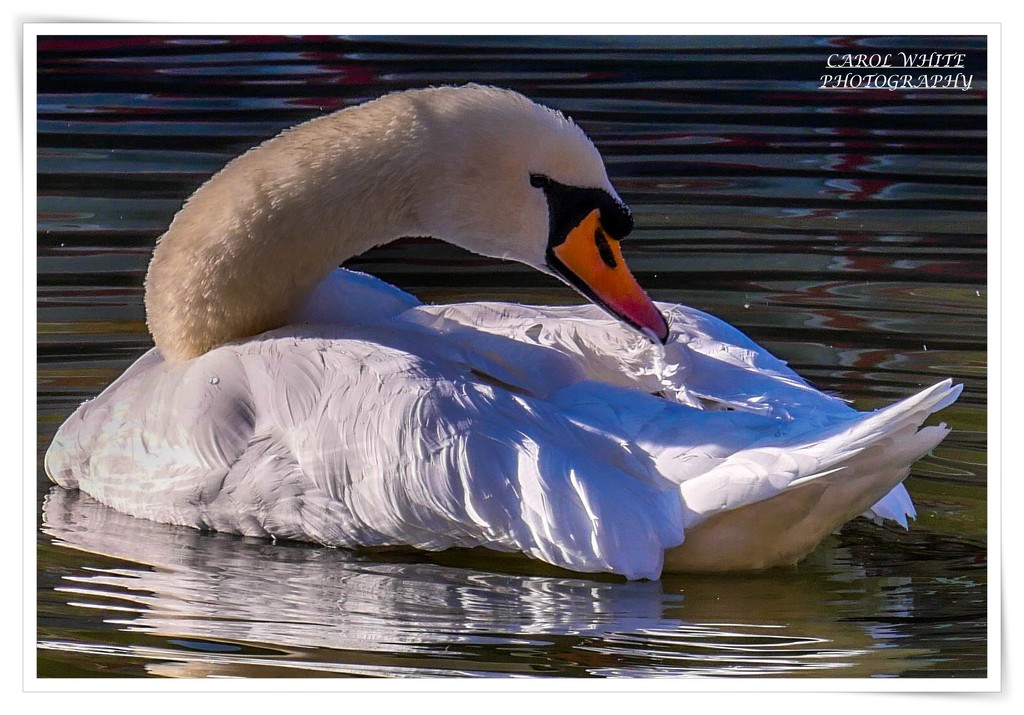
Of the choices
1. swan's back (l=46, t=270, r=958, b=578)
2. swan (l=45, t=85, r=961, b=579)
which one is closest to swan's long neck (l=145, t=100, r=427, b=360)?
swan (l=45, t=85, r=961, b=579)

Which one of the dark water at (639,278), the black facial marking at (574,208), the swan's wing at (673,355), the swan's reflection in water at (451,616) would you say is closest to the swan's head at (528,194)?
the black facial marking at (574,208)

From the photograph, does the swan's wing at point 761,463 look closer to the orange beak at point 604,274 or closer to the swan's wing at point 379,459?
the swan's wing at point 379,459

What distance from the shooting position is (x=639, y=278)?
7012 millimetres

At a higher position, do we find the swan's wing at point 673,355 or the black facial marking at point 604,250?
the black facial marking at point 604,250

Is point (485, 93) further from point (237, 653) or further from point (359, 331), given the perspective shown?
point (237, 653)

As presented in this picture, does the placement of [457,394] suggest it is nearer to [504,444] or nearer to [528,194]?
[504,444]

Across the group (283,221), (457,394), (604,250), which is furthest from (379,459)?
(604,250)

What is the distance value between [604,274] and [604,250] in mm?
68

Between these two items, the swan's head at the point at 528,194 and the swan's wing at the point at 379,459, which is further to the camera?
the swan's head at the point at 528,194

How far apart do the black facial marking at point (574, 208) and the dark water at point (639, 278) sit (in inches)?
18.4

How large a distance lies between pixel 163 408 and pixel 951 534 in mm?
2224

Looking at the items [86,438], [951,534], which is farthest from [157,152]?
[951,534]

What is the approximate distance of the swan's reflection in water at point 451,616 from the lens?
4.81 m
